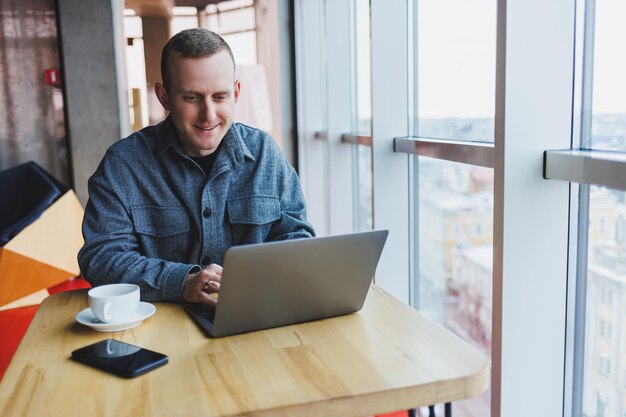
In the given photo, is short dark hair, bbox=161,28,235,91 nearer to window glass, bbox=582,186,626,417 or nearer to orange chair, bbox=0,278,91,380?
window glass, bbox=582,186,626,417

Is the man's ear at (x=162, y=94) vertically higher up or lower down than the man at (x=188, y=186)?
higher up

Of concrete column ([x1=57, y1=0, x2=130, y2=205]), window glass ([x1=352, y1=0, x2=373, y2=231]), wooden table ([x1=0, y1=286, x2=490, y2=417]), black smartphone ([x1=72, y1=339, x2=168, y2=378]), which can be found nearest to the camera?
wooden table ([x1=0, y1=286, x2=490, y2=417])

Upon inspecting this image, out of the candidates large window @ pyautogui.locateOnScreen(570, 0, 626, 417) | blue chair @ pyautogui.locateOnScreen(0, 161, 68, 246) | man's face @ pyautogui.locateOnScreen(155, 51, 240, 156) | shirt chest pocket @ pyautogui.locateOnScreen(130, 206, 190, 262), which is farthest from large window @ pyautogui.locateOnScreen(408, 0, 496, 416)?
blue chair @ pyautogui.locateOnScreen(0, 161, 68, 246)

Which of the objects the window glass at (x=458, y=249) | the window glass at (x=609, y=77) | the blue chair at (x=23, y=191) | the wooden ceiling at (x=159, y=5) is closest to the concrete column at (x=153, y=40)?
the wooden ceiling at (x=159, y=5)

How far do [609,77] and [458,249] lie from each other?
2.96ft

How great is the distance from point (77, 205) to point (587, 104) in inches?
156

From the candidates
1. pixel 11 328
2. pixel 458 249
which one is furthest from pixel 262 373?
pixel 11 328

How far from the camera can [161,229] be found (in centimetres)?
167

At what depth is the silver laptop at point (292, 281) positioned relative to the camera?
116cm

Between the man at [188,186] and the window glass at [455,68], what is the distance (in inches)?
29.4

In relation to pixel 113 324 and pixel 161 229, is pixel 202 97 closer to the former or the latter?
pixel 161 229

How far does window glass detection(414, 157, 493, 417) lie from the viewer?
6.78ft

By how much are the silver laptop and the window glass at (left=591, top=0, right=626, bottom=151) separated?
0.64 meters

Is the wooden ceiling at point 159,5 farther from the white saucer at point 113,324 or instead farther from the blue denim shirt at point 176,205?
the white saucer at point 113,324
